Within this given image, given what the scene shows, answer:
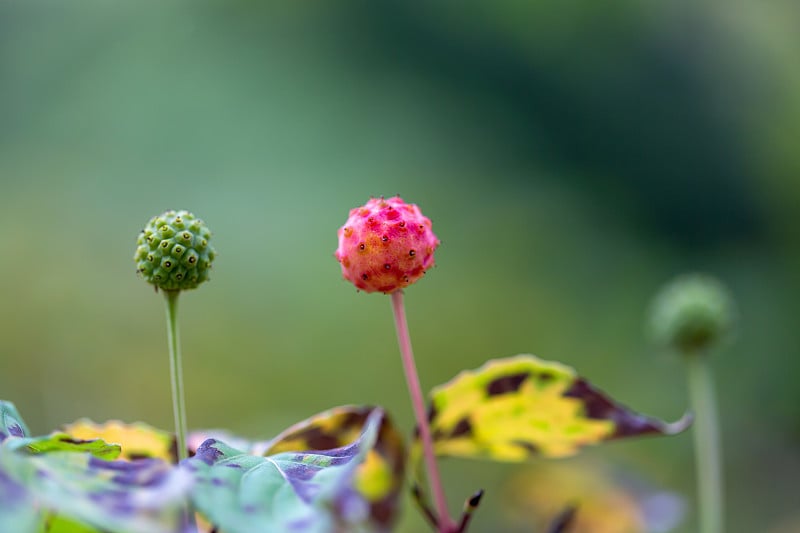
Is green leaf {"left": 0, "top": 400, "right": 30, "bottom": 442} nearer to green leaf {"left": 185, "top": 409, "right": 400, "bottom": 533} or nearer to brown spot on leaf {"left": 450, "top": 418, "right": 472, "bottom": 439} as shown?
green leaf {"left": 185, "top": 409, "right": 400, "bottom": 533}

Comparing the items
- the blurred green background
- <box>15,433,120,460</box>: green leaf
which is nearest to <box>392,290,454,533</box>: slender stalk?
<box>15,433,120,460</box>: green leaf

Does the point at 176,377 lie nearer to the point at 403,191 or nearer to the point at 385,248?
the point at 385,248

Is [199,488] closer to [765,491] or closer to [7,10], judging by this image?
[765,491]

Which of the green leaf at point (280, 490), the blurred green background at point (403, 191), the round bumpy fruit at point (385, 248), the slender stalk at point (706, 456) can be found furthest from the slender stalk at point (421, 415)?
the blurred green background at point (403, 191)

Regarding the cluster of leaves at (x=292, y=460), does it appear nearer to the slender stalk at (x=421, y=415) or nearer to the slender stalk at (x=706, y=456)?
the slender stalk at (x=421, y=415)

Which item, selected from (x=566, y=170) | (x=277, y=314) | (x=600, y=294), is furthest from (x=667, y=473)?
(x=566, y=170)

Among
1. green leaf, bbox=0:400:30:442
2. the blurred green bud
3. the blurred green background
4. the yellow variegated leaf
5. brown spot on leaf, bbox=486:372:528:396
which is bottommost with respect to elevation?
green leaf, bbox=0:400:30:442
